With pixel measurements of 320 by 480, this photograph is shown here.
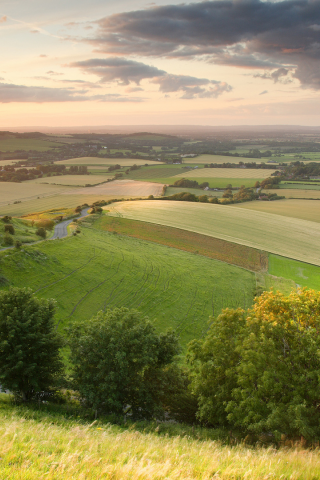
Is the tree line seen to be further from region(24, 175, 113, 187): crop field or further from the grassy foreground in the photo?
region(24, 175, 113, 187): crop field

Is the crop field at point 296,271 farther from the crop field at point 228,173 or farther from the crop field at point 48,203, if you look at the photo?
the crop field at point 228,173

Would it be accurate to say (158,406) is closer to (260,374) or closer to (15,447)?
(260,374)

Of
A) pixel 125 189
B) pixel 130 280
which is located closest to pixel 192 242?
pixel 130 280

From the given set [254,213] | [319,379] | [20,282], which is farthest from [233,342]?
[254,213]

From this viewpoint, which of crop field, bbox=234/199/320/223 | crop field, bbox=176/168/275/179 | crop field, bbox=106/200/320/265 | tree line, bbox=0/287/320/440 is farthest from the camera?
crop field, bbox=176/168/275/179

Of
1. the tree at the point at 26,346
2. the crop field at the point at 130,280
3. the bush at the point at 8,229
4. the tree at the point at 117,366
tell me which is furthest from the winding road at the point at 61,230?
the tree at the point at 117,366

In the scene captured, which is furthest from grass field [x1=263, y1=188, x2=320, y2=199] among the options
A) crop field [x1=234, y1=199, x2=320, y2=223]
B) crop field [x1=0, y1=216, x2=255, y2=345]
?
crop field [x1=0, y1=216, x2=255, y2=345]
